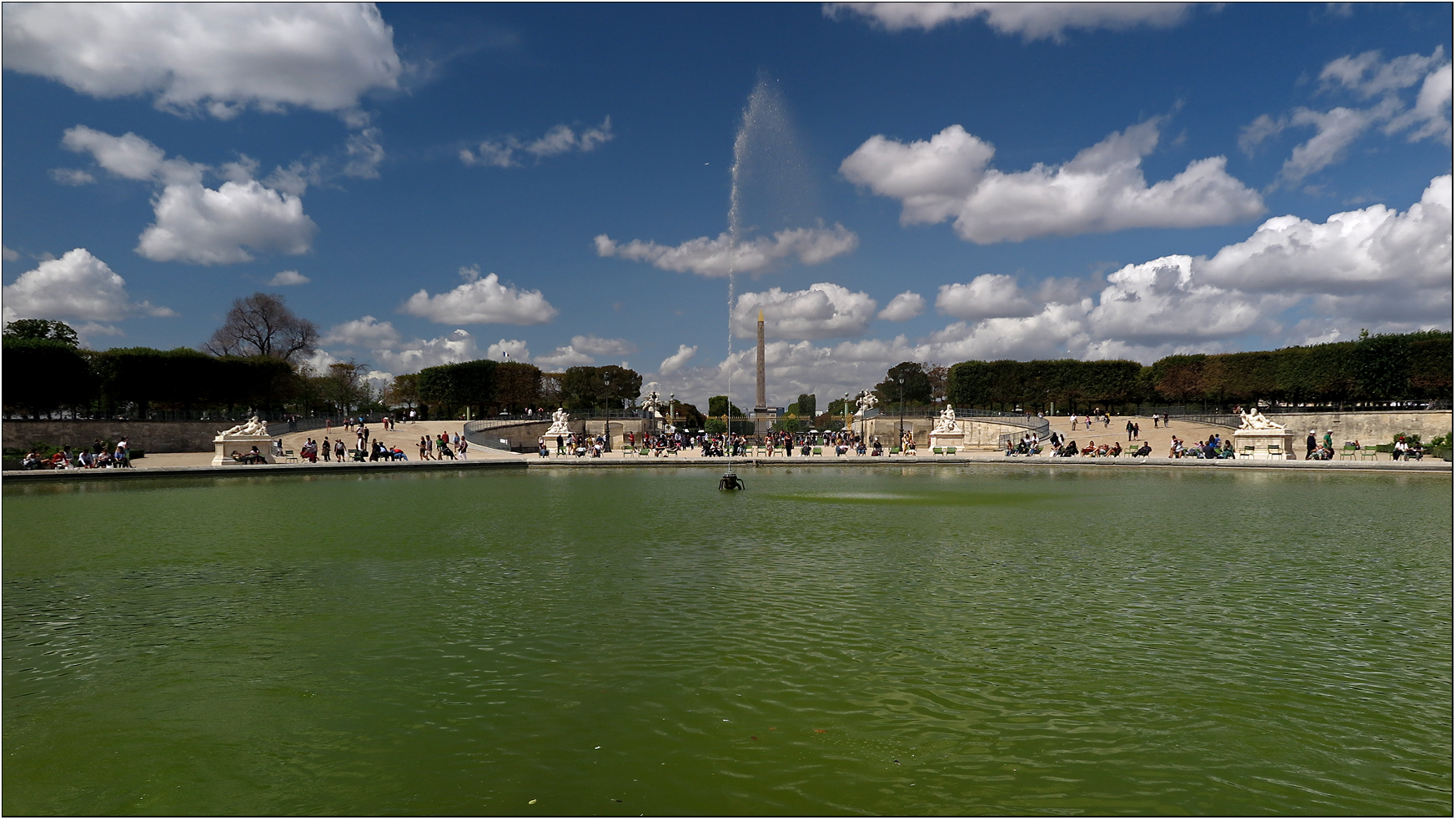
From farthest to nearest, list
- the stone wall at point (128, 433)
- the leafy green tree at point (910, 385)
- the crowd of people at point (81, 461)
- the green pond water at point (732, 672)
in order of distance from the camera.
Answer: the leafy green tree at point (910, 385) < the stone wall at point (128, 433) < the crowd of people at point (81, 461) < the green pond water at point (732, 672)

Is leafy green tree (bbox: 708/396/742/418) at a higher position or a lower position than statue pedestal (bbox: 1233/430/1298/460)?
higher

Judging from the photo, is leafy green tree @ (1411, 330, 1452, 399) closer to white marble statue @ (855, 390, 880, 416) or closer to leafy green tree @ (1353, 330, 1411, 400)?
leafy green tree @ (1353, 330, 1411, 400)

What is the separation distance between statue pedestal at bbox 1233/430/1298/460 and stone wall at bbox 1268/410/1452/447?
9.26 metres

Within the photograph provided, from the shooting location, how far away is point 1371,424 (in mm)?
42500

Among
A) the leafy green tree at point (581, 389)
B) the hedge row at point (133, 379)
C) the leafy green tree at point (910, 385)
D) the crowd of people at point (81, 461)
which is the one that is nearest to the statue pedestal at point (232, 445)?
the crowd of people at point (81, 461)

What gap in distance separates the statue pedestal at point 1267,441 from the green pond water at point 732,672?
2008cm

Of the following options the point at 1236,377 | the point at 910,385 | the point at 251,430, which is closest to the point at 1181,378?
the point at 1236,377

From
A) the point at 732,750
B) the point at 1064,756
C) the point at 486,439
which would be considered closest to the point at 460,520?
the point at 732,750

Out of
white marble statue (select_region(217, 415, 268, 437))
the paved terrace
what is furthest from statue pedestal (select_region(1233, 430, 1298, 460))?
white marble statue (select_region(217, 415, 268, 437))

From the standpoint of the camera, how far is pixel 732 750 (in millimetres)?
4789

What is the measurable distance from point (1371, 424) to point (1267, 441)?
16.9 meters

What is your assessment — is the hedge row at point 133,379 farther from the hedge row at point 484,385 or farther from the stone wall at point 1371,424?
the stone wall at point 1371,424

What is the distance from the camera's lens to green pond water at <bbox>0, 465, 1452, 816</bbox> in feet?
14.4

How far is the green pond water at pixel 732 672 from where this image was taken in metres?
4.38
